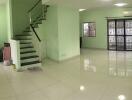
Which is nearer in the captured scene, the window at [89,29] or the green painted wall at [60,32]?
the green painted wall at [60,32]

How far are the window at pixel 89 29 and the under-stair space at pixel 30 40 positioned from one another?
4839 millimetres

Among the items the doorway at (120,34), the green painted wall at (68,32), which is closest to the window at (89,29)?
the doorway at (120,34)

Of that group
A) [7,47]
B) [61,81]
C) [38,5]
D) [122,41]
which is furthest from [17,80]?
[122,41]

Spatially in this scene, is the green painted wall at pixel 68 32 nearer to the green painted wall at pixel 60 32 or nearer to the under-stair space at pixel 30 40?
the green painted wall at pixel 60 32

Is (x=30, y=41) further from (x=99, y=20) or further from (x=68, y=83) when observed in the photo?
(x=99, y=20)

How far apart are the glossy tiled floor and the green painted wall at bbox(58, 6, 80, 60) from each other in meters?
1.89

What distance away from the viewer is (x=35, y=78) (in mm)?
6586

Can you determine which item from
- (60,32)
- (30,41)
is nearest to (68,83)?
(60,32)

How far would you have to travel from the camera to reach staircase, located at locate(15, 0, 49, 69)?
8.15m

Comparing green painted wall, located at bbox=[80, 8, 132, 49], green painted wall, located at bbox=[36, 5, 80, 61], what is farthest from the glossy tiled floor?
green painted wall, located at bbox=[80, 8, 132, 49]

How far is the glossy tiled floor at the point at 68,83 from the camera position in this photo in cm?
480

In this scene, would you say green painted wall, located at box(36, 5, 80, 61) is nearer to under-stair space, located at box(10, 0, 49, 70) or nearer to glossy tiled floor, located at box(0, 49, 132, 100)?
under-stair space, located at box(10, 0, 49, 70)

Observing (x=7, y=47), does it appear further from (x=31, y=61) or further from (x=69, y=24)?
(x=69, y=24)

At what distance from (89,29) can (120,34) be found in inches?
94.5
